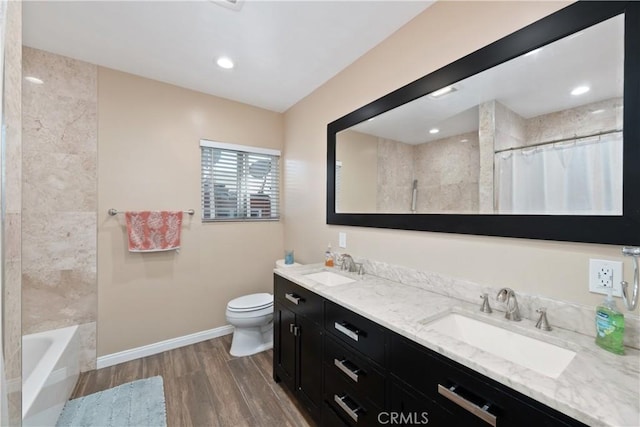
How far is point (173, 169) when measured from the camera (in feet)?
8.11

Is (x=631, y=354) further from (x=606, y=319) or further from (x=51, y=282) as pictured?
(x=51, y=282)

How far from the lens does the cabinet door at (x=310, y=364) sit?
1.50 meters

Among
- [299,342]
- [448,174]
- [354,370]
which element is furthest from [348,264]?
[448,174]

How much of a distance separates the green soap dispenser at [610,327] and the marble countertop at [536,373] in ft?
0.08

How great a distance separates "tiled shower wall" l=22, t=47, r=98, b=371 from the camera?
191cm

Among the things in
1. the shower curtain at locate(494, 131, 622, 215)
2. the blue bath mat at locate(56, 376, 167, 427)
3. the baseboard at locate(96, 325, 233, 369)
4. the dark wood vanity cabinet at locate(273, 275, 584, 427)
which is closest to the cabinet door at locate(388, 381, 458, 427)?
the dark wood vanity cabinet at locate(273, 275, 584, 427)

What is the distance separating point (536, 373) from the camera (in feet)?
2.43

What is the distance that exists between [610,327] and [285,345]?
1.68 metres

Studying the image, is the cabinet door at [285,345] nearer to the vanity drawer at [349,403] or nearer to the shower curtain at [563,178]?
the vanity drawer at [349,403]

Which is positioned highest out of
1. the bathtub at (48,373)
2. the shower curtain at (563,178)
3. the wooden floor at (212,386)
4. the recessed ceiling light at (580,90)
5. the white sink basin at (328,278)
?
the recessed ceiling light at (580,90)

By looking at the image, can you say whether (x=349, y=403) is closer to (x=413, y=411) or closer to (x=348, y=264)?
(x=413, y=411)

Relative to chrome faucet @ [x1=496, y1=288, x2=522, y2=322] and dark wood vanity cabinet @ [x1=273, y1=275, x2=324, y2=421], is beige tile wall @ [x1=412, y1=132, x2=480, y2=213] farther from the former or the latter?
dark wood vanity cabinet @ [x1=273, y1=275, x2=324, y2=421]

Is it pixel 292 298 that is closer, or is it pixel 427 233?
pixel 427 233

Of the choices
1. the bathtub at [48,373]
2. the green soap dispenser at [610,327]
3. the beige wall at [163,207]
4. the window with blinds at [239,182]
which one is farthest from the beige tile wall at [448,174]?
the bathtub at [48,373]
